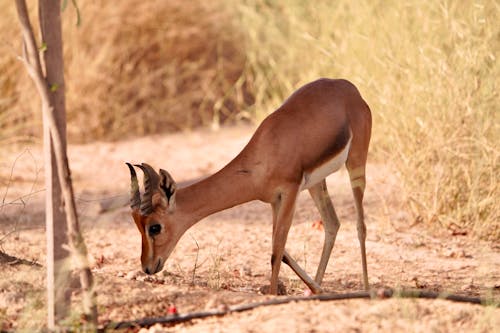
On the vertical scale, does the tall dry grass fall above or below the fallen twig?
above

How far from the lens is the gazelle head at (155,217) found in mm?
5566

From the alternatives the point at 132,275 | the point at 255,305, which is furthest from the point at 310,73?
the point at 255,305

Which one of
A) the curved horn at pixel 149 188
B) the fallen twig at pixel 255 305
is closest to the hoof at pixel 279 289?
the curved horn at pixel 149 188

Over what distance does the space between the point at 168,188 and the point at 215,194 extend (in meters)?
0.33

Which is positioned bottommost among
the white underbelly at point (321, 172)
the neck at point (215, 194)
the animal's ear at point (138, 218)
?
the animal's ear at point (138, 218)

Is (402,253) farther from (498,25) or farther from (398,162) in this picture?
(498,25)

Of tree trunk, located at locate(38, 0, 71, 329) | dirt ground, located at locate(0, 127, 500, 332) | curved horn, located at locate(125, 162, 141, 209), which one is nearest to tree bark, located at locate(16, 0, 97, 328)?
tree trunk, located at locate(38, 0, 71, 329)

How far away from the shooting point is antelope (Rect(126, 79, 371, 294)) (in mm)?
5629

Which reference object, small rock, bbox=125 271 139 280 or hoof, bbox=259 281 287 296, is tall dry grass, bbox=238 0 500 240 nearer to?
hoof, bbox=259 281 287 296

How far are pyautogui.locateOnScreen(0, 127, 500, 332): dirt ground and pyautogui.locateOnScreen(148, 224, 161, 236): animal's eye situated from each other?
1.11 ft

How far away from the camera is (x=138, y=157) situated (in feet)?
37.3

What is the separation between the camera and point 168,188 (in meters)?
5.63

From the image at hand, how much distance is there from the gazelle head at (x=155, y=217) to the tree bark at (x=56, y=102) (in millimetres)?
1371

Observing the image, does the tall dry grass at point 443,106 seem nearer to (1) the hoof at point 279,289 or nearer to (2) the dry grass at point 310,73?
(2) the dry grass at point 310,73
